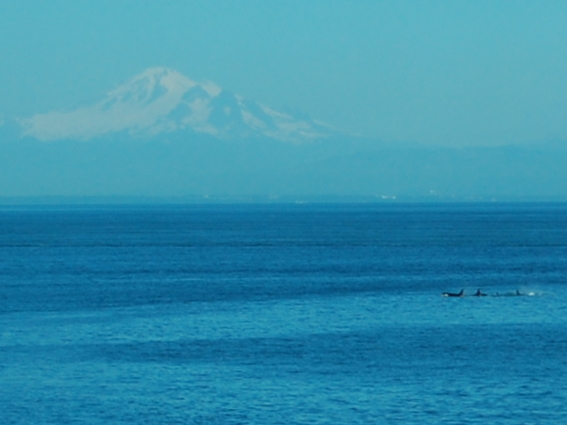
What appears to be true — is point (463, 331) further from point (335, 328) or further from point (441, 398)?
point (441, 398)

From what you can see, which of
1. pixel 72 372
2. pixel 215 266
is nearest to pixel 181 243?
pixel 215 266

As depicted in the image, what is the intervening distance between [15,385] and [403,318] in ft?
78.3

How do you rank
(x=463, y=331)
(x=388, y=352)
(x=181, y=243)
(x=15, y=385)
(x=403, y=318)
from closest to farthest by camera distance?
(x=15, y=385) → (x=388, y=352) → (x=463, y=331) → (x=403, y=318) → (x=181, y=243)

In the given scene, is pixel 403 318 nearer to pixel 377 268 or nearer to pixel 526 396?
pixel 526 396

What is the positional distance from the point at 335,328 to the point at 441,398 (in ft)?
55.7

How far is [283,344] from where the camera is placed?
47.9 m

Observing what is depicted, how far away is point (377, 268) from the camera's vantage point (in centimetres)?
9488

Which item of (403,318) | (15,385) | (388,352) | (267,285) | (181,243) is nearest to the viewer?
(15,385)

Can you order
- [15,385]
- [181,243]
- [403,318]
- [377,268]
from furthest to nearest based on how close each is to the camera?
[181,243]
[377,268]
[403,318]
[15,385]

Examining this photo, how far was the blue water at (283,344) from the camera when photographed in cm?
3575

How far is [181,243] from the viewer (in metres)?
138

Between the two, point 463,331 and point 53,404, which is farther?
point 463,331

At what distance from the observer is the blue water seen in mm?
35750

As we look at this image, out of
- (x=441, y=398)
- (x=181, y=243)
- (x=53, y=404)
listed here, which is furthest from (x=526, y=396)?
(x=181, y=243)
